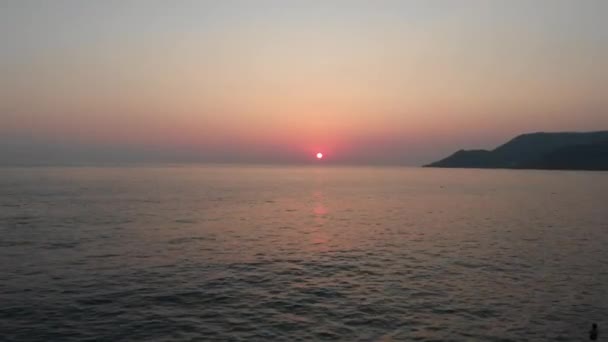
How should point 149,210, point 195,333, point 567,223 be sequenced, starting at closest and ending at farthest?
point 195,333 < point 567,223 < point 149,210

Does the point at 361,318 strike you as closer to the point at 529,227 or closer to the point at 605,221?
the point at 529,227

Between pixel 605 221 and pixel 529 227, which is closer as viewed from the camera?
pixel 529 227

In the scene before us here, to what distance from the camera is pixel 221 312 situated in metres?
28.0

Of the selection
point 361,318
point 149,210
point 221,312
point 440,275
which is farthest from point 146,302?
point 149,210

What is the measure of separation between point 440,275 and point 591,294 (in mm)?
11096

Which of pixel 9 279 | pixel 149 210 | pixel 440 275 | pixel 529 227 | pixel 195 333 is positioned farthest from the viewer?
pixel 149 210

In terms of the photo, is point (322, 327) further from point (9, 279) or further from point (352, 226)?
point (352, 226)

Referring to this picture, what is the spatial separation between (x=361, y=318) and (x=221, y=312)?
29.4 feet

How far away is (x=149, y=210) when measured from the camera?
87750 millimetres

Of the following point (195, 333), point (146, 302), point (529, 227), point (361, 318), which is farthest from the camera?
point (529, 227)

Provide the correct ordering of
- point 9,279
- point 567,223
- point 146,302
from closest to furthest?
1. point 146,302
2. point 9,279
3. point 567,223

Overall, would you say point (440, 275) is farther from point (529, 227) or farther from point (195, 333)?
point (529, 227)

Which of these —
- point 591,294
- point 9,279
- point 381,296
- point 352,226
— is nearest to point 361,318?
point 381,296

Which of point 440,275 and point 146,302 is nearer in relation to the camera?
point 146,302
